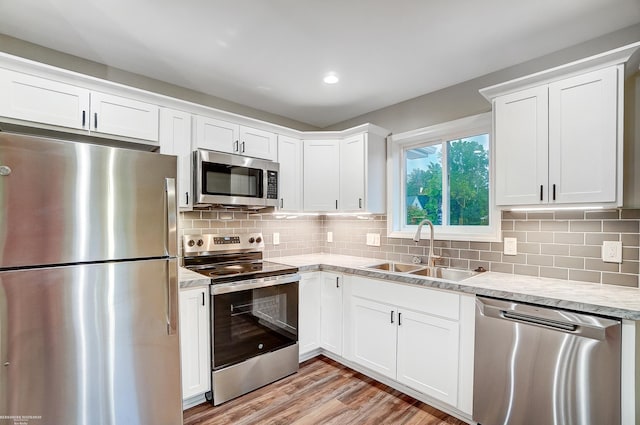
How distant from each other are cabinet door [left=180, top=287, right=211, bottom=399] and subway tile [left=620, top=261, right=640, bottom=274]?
2.71m

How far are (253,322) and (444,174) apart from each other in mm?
2151

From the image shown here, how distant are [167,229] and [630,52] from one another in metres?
2.72

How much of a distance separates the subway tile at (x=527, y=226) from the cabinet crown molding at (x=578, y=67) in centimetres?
94

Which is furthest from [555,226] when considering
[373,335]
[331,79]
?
[331,79]

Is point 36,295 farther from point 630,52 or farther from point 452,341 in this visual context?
point 630,52

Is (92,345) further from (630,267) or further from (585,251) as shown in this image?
(630,267)

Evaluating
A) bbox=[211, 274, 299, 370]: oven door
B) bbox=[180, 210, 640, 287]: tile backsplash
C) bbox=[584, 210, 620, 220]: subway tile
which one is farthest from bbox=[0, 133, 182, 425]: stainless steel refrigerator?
bbox=[584, 210, 620, 220]: subway tile

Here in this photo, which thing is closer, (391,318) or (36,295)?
(36,295)

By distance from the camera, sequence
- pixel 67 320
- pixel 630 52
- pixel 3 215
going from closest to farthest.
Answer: pixel 3 215 → pixel 67 320 → pixel 630 52

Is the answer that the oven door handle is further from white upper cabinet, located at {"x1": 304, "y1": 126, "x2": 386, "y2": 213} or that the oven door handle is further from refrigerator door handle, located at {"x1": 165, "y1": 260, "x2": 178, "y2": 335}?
white upper cabinet, located at {"x1": 304, "y1": 126, "x2": 386, "y2": 213}

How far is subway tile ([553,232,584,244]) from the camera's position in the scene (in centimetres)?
205

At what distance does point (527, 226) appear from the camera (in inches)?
89.6

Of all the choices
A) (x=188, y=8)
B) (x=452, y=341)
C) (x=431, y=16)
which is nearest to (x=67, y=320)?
(x=188, y=8)

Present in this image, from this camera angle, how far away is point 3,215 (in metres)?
1.37
